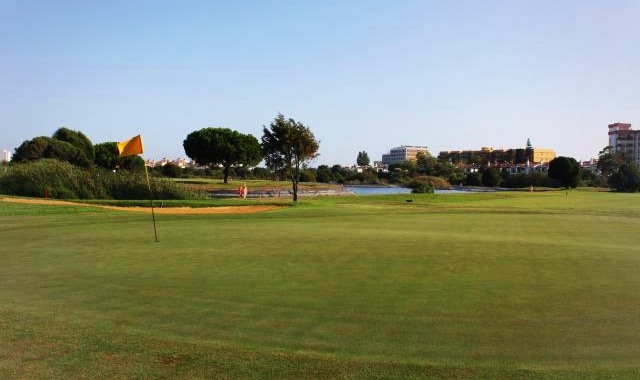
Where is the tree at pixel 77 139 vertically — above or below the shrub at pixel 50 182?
above

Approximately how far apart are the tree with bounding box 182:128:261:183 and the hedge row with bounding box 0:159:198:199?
5005 cm

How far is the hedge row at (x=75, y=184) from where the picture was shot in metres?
35.9

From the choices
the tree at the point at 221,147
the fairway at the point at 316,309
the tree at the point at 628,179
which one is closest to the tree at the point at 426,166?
the tree at the point at 221,147

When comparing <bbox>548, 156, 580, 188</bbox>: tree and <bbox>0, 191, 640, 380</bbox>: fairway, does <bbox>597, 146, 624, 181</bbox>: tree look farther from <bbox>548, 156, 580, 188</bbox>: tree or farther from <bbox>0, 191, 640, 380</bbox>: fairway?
<bbox>0, 191, 640, 380</bbox>: fairway

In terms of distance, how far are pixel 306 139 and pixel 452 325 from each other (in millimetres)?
38826

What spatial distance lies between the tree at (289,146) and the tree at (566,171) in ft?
200

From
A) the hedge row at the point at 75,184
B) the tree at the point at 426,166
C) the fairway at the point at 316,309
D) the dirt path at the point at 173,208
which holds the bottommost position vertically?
the fairway at the point at 316,309

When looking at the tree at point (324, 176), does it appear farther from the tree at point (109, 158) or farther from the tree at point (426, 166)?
the tree at point (109, 158)

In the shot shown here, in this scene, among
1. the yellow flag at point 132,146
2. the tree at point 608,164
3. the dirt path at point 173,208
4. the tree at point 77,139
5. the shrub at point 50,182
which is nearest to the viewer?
the yellow flag at point 132,146

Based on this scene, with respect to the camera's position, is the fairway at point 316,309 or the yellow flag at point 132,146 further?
the yellow flag at point 132,146

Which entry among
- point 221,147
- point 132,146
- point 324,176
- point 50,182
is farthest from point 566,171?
point 132,146

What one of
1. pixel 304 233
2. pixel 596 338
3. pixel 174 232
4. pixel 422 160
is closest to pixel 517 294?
pixel 596 338

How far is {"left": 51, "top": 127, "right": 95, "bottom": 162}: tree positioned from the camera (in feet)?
306

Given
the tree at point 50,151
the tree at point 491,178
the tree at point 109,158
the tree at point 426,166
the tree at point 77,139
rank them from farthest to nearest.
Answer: the tree at point 426,166
the tree at point 491,178
the tree at point 109,158
the tree at point 77,139
the tree at point 50,151
